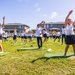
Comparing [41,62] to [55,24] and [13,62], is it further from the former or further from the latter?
[55,24]

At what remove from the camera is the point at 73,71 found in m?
8.08

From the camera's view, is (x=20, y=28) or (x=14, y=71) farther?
(x=20, y=28)

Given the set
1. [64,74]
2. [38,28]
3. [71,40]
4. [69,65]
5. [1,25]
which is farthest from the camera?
[38,28]

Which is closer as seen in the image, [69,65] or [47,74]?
[47,74]

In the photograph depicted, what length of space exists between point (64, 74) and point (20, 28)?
113 metres

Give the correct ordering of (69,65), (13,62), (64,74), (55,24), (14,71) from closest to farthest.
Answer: (64,74) < (14,71) < (69,65) < (13,62) < (55,24)

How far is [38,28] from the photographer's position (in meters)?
16.3

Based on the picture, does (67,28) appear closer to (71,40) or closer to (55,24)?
(71,40)

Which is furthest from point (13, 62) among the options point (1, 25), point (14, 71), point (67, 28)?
point (1, 25)

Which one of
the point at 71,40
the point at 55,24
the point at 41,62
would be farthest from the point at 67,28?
the point at 55,24

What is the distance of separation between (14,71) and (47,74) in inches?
54.0

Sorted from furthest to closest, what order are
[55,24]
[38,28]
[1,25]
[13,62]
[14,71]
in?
[55,24] < [38,28] < [1,25] < [13,62] < [14,71]

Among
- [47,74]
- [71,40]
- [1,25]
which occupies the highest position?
[1,25]

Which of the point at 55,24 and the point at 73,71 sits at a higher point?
the point at 55,24
